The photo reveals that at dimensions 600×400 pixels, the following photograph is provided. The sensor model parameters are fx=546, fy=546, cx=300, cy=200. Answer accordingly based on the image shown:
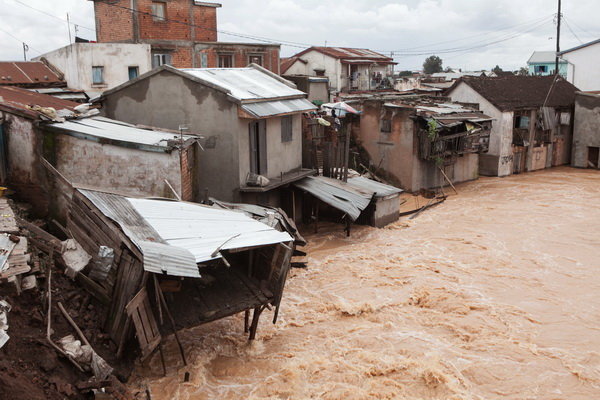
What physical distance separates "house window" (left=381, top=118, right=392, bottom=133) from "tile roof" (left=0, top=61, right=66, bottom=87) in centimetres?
1327

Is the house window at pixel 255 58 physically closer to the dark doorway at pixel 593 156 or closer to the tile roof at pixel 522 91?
the tile roof at pixel 522 91

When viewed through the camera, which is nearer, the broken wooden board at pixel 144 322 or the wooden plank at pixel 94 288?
→ the broken wooden board at pixel 144 322

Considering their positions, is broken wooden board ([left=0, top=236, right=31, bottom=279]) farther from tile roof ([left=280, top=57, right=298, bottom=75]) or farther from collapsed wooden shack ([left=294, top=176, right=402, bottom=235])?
tile roof ([left=280, top=57, right=298, bottom=75])

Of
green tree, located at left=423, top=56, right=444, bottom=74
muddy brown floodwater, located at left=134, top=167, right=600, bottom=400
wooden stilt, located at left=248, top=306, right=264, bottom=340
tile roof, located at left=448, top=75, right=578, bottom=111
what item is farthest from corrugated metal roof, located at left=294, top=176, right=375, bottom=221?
green tree, located at left=423, top=56, right=444, bottom=74

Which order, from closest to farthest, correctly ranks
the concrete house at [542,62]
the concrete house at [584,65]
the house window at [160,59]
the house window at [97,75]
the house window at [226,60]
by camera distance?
the house window at [97,75], the house window at [160,59], the house window at [226,60], the concrete house at [584,65], the concrete house at [542,62]

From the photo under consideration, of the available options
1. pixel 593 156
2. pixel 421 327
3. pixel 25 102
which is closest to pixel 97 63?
pixel 25 102

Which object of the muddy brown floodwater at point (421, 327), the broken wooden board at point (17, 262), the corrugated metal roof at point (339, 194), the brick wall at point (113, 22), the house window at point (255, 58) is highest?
the brick wall at point (113, 22)

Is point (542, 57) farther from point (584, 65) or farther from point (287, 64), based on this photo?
point (287, 64)

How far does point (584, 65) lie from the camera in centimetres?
3609

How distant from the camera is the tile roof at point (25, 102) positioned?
12.6 metres

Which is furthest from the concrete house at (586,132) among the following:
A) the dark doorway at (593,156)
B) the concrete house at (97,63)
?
the concrete house at (97,63)

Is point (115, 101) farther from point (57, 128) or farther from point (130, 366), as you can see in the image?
point (130, 366)

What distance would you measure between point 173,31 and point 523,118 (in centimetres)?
1888

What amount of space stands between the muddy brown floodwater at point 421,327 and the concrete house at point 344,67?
21.2m
